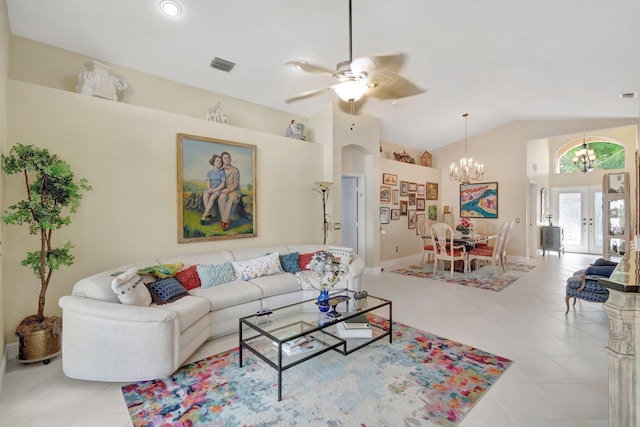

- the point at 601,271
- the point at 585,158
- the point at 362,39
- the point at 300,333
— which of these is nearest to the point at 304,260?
the point at 300,333

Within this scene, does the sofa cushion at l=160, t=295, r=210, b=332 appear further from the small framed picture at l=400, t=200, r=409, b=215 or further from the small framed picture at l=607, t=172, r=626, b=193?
the small framed picture at l=607, t=172, r=626, b=193

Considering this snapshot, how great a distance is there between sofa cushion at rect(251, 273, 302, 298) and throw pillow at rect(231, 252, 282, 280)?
10 centimetres

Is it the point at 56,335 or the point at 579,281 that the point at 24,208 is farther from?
the point at 579,281

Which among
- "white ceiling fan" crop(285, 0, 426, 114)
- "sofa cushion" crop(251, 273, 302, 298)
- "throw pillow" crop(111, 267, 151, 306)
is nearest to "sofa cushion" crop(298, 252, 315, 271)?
"sofa cushion" crop(251, 273, 302, 298)

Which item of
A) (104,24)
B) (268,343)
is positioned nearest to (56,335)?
(268,343)

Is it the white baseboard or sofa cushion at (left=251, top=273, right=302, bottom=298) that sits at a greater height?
sofa cushion at (left=251, top=273, right=302, bottom=298)

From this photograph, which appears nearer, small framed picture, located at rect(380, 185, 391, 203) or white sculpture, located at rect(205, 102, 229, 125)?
white sculpture, located at rect(205, 102, 229, 125)

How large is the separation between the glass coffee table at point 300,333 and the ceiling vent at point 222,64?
3.17 m

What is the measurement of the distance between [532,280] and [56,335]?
716cm

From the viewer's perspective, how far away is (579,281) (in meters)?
3.60

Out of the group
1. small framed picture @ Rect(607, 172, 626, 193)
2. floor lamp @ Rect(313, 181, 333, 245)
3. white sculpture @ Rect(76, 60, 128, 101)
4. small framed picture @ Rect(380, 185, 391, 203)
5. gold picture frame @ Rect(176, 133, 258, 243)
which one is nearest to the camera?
white sculpture @ Rect(76, 60, 128, 101)

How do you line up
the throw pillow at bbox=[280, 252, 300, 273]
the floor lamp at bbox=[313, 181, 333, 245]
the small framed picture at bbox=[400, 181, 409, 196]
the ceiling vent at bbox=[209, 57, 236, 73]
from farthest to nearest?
the small framed picture at bbox=[400, 181, 409, 196], the floor lamp at bbox=[313, 181, 333, 245], the throw pillow at bbox=[280, 252, 300, 273], the ceiling vent at bbox=[209, 57, 236, 73]

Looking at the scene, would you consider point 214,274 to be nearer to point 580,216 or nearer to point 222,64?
point 222,64

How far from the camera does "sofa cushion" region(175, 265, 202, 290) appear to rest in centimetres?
328
